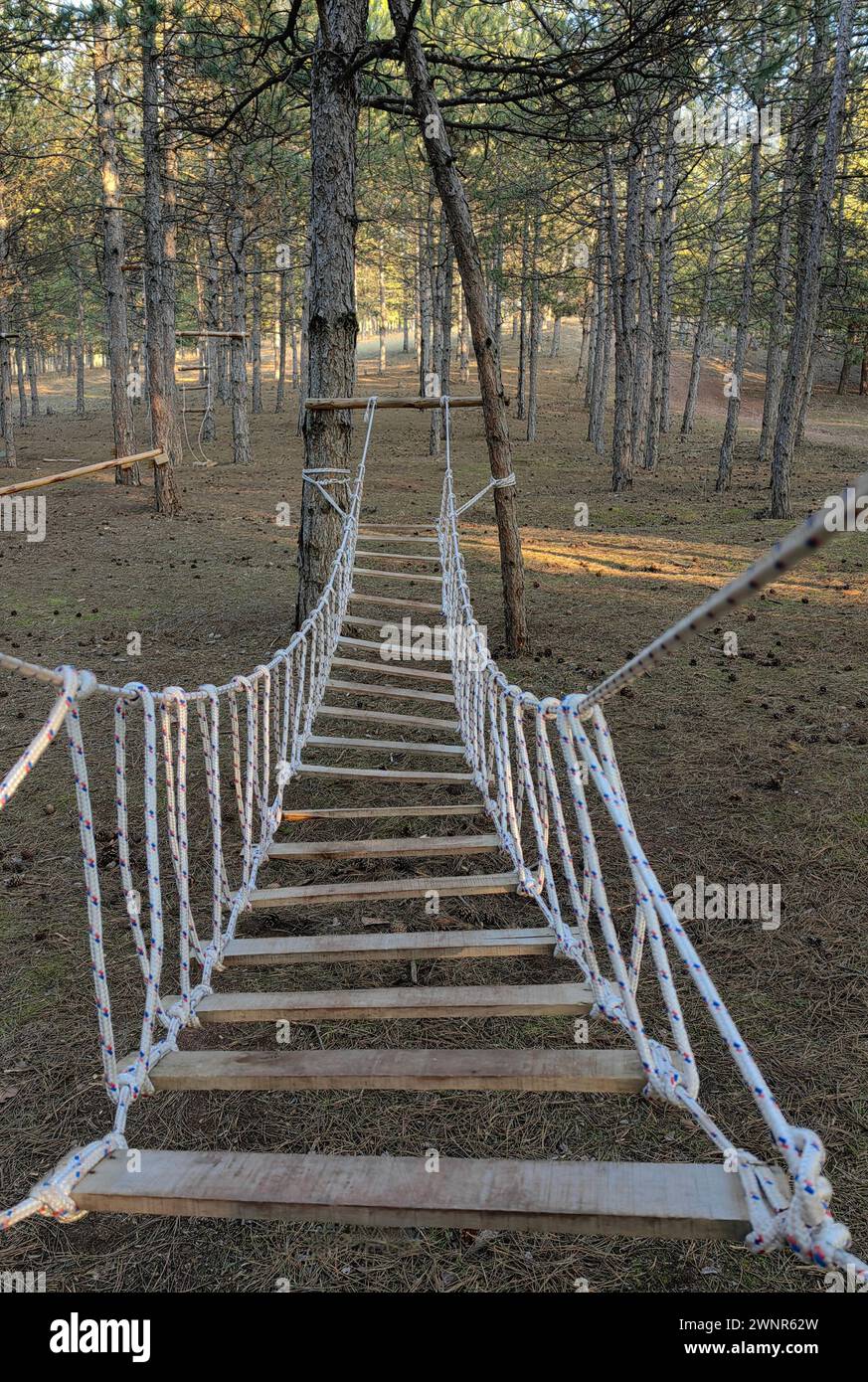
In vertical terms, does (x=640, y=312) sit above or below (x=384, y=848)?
above

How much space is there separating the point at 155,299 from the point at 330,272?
675 cm

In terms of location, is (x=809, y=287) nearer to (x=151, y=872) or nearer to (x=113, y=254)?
(x=113, y=254)

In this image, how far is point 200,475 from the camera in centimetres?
1513

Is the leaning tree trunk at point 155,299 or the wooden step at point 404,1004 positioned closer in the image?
the wooden step at point 404,1004

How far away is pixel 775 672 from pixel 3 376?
14461 mm

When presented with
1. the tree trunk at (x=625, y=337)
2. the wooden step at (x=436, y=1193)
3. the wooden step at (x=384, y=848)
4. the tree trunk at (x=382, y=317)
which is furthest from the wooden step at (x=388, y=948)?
the tree trunk at (x=382, y=317)

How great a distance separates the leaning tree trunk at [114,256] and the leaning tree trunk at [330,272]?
6316mm

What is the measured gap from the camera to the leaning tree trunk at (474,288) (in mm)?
5121

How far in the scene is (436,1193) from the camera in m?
1.39

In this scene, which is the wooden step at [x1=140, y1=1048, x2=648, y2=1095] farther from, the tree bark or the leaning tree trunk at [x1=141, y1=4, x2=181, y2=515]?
the tree bark

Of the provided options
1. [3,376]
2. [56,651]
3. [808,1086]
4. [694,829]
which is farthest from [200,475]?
[808,1086]

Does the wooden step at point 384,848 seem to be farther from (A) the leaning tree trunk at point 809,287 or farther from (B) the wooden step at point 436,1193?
(A) the leaning tree trunk at point 809,287

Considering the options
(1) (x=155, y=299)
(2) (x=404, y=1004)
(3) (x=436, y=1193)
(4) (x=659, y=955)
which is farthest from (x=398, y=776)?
(1) (x=155, y=299)
